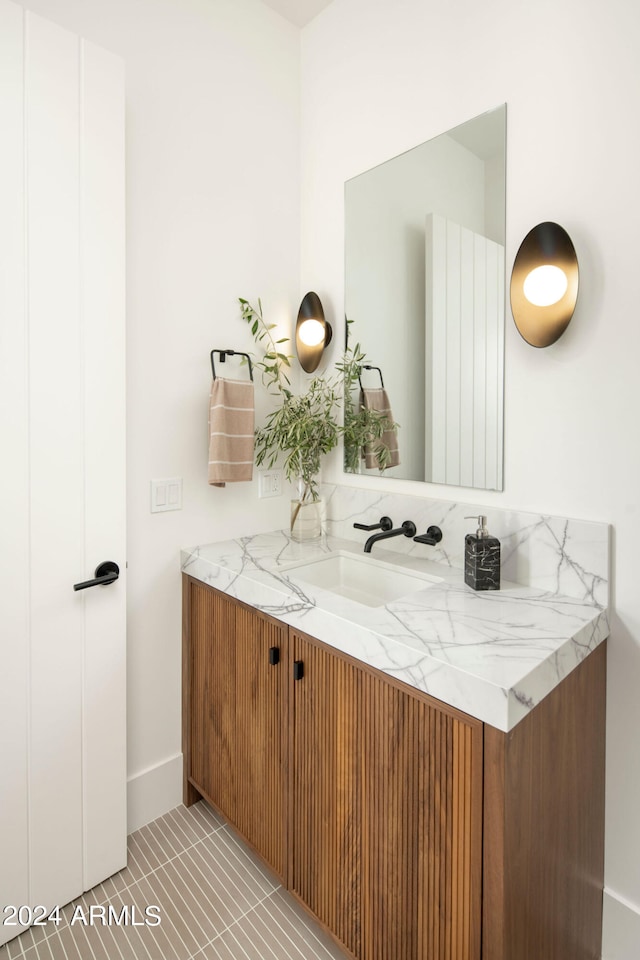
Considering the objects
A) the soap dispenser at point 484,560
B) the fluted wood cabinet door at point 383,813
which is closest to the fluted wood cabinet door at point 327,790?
the fluted wood cabinet door at point 383,813

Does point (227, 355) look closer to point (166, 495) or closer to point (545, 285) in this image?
point (166, 495)

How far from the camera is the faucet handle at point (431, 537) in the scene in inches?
62.5

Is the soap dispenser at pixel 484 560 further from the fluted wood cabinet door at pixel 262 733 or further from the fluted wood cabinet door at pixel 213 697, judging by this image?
the fluted wood cabinet door at pixel 213 697

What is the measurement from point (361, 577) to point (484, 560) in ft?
1.65

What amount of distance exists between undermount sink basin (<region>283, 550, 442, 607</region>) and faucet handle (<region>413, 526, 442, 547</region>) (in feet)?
0.32

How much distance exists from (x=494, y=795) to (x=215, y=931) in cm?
97

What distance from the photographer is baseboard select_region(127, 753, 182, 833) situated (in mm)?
1686

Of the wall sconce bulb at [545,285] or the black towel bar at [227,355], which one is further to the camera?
the black towel bar at [227,355]

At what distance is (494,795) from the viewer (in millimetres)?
902

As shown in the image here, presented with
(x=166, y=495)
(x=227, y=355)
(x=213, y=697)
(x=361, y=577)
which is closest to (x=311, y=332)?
(x=227, y=355)

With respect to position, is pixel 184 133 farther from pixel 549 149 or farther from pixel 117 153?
pixel 549 149

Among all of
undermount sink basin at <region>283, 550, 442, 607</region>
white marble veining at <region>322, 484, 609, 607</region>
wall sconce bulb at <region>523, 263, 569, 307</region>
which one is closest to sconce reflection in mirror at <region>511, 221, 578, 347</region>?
wall sconce bulb at <region>523, 263, 569, 307</region>

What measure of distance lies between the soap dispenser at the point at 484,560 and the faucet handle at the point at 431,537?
225 mm

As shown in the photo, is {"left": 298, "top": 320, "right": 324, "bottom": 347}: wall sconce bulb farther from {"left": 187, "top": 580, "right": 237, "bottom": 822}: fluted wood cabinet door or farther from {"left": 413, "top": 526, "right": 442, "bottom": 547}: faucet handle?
{"left": 187, "top": 580, "right": 237, "bottom": 822}: fluted wood cabinet door
